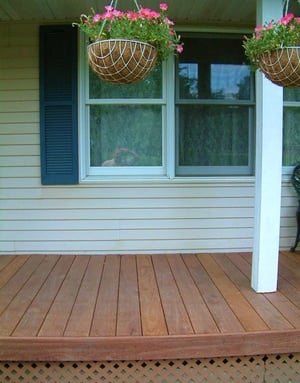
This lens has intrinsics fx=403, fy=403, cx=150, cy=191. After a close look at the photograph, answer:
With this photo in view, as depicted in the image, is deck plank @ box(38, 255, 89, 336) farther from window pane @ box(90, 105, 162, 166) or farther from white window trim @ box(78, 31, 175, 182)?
window pane @ box(90, 105, 162, 166)

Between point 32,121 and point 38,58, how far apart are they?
1.95ft

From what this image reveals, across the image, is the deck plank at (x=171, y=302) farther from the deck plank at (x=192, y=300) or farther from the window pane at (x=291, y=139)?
the window pane at (x=291, y=139)

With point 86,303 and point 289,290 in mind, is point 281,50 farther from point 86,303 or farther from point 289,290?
point 86,303

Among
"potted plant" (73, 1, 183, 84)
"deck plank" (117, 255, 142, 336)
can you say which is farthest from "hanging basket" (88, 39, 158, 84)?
"deck plank" (117, 255, 142, 336)

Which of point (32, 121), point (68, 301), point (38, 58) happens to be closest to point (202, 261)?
point (68, 301)

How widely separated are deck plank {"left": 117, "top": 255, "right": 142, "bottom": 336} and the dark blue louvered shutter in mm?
1062

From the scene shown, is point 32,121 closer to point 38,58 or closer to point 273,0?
point 38,58

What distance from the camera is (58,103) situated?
3.80 m

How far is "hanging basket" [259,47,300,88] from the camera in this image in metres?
2.16

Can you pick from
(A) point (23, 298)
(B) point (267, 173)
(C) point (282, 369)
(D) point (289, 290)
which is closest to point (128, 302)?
(A) point (23, 298)

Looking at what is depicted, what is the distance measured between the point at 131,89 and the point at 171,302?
2.13 meters

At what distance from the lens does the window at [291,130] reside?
402 cm

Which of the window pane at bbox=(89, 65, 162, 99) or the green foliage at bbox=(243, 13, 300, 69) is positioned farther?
the window pane at bbox=(89, 65, 162, 99)

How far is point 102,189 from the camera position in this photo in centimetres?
391
